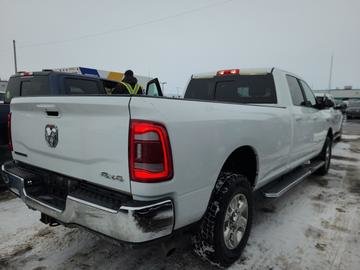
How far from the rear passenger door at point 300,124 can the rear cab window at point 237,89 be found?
17.1 inches

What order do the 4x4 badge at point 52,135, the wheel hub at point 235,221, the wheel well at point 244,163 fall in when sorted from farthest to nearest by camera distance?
1. the wheel well at point 244,163
2. the wheel hub at point 235,221
3. the 4x4 badge at point 52,135

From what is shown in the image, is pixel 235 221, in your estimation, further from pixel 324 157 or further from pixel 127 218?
pixel 324 157

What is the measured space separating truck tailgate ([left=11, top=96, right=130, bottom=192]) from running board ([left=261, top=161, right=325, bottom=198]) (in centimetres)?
213

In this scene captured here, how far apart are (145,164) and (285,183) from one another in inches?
106

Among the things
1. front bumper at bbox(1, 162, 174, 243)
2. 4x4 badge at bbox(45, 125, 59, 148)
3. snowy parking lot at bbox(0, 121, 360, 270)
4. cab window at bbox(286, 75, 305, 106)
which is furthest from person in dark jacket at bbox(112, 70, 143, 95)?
front bumper at bbox(1, 162, 174, 243)

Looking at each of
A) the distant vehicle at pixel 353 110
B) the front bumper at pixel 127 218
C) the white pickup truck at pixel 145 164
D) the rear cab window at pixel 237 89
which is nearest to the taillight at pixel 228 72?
the rear cab window at pixel 237 89

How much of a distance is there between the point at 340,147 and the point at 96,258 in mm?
9746

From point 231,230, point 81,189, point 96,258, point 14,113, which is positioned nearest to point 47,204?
point 81,189

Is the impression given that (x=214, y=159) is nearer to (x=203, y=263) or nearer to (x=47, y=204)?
(x=203, y=263)

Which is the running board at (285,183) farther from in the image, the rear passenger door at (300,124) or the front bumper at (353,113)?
the front bumper at (353,113)

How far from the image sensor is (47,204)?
243 centimetres

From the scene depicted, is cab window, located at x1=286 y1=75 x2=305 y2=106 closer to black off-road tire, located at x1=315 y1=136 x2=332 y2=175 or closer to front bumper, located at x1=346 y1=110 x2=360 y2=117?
black off-road tire, located at x1=315 y1=136 x2=332 y2=175

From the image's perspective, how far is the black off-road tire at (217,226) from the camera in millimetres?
2512

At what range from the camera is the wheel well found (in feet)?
9.70
